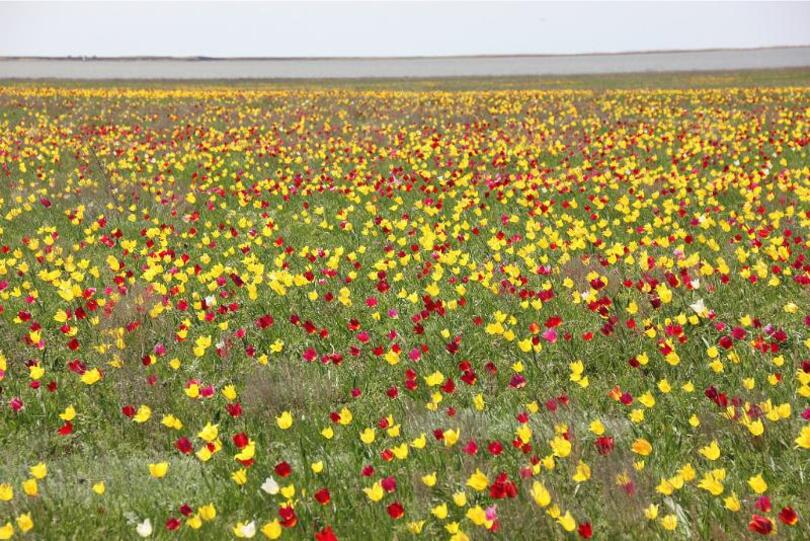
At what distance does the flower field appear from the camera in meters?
3.07

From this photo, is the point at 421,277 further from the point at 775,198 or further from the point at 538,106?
the point at 538,106

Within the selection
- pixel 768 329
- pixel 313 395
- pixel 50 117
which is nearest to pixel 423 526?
pixel 313 395

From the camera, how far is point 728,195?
8211mm

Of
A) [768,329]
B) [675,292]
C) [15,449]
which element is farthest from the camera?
[675,292]

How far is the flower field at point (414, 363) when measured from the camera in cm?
307

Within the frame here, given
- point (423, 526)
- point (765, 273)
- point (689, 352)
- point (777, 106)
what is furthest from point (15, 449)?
point (777, 106)

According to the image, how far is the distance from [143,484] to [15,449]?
1.05m

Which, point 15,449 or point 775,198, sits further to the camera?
point 775,198

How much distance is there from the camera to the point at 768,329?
431 cm

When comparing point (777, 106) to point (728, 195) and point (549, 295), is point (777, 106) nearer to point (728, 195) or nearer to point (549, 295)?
point (728, 195)

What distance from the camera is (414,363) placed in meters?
4.64

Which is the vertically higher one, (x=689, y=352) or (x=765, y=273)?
(x=765, y=273)

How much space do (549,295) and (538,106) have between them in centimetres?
1549

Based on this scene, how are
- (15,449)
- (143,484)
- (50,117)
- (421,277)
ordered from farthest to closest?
(50,117)
(421,277)
(15,449)
(143,484)
